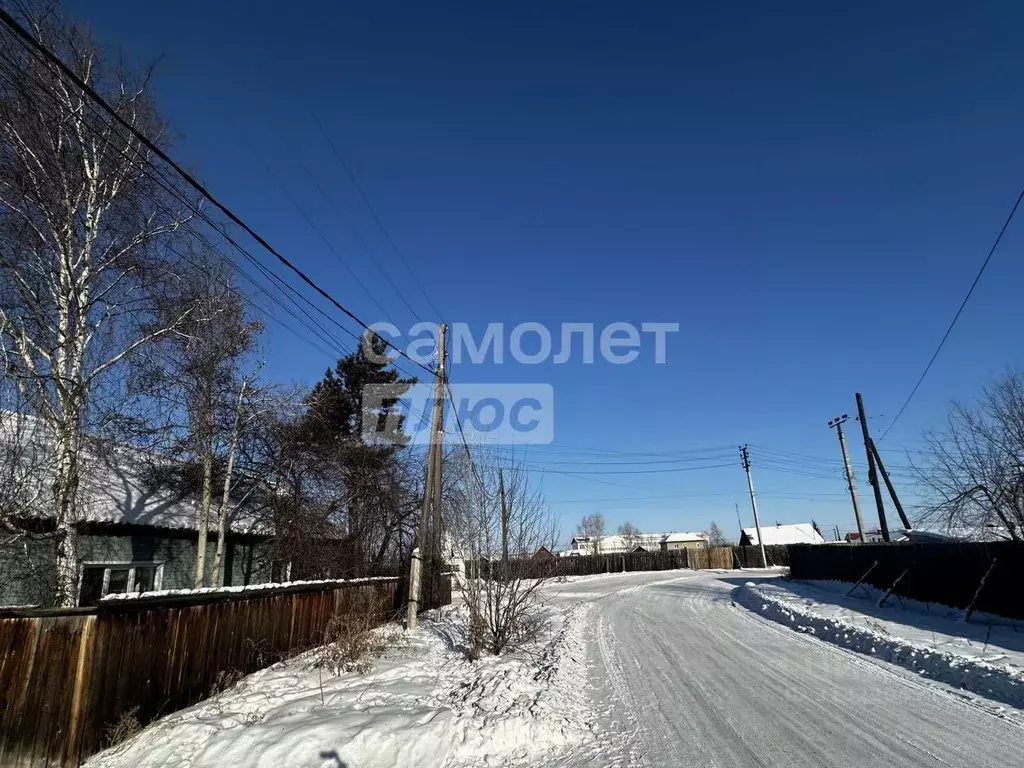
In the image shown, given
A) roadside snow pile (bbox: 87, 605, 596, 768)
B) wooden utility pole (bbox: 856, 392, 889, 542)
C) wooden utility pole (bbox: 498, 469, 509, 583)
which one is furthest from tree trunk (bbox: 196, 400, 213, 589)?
wooden utility pole (bbox: 856, 392, 889, 542)

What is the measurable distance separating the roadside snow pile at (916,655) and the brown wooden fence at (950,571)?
289 cm

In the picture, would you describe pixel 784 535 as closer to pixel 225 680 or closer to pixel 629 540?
pixel 629 540

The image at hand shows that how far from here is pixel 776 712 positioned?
7008 mm

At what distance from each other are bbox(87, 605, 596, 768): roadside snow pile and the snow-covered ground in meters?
0.02

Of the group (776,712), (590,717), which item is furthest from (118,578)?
(776,712)

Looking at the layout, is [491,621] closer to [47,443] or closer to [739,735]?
[739,735]

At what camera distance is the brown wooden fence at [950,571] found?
40.5ft

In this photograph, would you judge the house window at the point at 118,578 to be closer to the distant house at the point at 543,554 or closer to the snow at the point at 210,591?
the snow at the point at 210,591

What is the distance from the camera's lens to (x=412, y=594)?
43.2 ft

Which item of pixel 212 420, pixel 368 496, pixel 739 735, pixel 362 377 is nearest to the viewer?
pixel 739 735

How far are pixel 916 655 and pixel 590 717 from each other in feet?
19.5

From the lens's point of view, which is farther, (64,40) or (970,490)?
(970,490)

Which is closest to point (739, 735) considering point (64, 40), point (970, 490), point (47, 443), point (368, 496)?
point (47, 443)

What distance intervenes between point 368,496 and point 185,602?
44.1 ft
